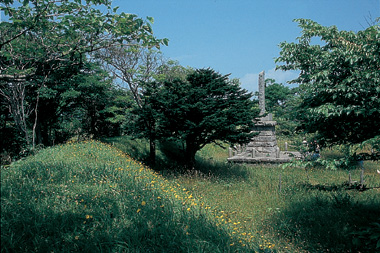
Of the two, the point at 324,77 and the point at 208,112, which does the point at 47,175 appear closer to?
the point at 324,77

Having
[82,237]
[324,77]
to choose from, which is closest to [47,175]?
[82,237]

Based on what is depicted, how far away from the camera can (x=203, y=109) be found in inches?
468

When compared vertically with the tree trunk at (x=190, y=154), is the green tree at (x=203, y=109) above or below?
above

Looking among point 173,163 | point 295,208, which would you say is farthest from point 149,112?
point 295,208

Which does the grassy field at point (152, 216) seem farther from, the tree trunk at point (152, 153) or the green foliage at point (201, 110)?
the tree trunk at point (152, 153)

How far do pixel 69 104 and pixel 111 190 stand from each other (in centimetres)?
1260

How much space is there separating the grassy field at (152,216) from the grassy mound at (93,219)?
15 millimetres

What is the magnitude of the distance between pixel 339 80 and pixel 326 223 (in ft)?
12.0

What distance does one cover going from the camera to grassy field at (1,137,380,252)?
374 cm

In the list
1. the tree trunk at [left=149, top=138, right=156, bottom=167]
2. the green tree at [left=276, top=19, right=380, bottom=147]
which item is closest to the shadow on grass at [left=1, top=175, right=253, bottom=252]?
the green tree at [left=276, top=19, right=380, bottom=147]

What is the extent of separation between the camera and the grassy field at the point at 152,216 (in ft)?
12.3

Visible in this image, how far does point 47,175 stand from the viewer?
559cm

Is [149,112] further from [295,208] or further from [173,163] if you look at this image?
[295,208]

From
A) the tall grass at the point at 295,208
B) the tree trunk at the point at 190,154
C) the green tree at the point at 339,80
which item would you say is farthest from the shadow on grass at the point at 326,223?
the tree trunk at the point at 190,154
